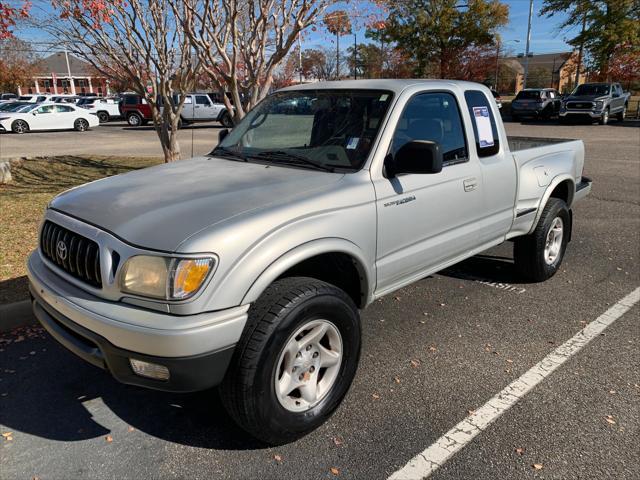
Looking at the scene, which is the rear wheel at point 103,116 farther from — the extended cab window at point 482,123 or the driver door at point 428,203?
the driver door at point 428,203

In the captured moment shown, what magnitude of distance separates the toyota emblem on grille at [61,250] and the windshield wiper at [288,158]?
1.40 meters

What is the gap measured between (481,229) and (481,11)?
3620cm

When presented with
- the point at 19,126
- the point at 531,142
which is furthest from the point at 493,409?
the point at 19,126

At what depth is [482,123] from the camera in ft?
13.2

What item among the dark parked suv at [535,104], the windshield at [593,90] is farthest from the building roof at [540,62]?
the windshield at [593,90]

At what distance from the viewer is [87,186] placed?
10.6 feet

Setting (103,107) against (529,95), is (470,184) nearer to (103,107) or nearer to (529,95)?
(529,95)

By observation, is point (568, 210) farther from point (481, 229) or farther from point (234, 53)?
point (234, 53)

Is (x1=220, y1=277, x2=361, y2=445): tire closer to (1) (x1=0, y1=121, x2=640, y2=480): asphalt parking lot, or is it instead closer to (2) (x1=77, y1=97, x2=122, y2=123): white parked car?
(1) (x1=0, y1=121, x2=640, y2=480): asphalt parking lot

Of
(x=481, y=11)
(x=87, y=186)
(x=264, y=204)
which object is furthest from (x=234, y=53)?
(x=481, y=11)

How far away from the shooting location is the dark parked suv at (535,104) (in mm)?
27750

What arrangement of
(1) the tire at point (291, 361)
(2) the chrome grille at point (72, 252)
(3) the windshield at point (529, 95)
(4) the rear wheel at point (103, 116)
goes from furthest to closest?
1. (4) the rear wheel at point (103, 116)
2. (3) the windshield at point (529, 95)
3. (2) the chrome grille at point (72, 252)
4. (1) the tire at point (291, 361)

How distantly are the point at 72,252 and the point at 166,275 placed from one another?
2.36ft

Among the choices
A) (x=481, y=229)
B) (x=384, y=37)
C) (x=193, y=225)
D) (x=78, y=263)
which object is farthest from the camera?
(x=384, y=37)
